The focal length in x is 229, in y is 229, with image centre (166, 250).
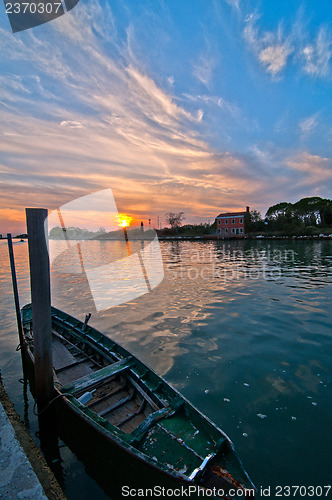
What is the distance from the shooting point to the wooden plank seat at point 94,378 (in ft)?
15.0

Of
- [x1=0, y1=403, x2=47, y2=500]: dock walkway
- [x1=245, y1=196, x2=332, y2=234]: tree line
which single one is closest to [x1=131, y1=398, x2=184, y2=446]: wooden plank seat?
[x1=0, y1=403, x2=47, y2=500]: dock walkway

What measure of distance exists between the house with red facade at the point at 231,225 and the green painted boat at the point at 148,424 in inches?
2952

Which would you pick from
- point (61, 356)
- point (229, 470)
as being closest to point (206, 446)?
point (229, 470)

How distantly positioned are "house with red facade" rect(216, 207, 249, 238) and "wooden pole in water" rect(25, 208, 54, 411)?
75969 mm

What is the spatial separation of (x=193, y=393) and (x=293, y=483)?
237 cm

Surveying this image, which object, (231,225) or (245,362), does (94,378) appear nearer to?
(245,362)

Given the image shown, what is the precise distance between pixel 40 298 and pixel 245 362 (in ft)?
18.6

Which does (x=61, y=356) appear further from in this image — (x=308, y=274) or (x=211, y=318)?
(x=308, y=274)

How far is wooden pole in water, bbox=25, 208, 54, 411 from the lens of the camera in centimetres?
438

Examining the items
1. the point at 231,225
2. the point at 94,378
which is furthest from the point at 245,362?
the point at 231,225

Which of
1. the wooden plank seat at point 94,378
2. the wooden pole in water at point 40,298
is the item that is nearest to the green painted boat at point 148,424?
the wooden plank seat at point 94,378

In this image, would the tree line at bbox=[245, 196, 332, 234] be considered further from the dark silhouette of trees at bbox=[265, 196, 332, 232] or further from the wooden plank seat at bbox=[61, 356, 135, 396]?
the wooden plank seat at bbox=[61, 356, 135, 396]

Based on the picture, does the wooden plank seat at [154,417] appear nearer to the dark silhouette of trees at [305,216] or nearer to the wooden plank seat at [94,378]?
the wooden plank seat at [94,378]

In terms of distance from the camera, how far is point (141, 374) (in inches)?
196
